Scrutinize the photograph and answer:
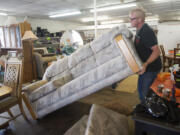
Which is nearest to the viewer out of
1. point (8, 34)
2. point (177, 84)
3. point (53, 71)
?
point (177, 84)

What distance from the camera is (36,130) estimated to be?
2182 millimetres

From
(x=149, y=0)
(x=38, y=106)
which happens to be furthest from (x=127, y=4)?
(x=38, y=106)

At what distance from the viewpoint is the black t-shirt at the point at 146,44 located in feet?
5.62

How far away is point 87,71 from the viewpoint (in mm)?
2158

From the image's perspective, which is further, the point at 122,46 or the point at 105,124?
the point at 122,46

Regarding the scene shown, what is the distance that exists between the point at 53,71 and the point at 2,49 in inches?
141

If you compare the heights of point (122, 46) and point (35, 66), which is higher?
point (122, 46)

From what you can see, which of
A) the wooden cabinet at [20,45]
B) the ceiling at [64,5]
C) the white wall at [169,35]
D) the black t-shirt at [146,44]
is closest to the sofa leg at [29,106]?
the black t-shirt at [146,44]

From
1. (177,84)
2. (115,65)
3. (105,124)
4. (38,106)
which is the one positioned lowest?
(38,106)

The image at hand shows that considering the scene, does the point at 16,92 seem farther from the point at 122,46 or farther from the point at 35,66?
the point at 35,66

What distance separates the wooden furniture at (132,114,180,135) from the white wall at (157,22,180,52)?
775 cm

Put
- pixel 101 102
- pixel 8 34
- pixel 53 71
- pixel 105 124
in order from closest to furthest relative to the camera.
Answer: pixel 105 124 < pixel 53 71 < pixel 101 102 < pixel 8 34

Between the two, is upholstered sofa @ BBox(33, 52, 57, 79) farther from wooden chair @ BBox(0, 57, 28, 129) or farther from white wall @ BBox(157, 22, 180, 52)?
white wall @ BBox(157, 22, 180, 52)

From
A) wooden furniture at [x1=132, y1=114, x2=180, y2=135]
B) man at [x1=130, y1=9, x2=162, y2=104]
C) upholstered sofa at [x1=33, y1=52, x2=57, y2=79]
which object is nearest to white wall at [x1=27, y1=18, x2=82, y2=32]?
upholstered sofa at [x1=33, y1=52, x2=57, y2=79]
